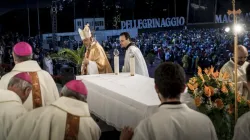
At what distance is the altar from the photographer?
13.2 ft

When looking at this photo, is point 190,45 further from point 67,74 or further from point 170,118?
point 170,118

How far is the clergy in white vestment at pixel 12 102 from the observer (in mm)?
3010

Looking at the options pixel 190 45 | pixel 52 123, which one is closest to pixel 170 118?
pixel 52 123

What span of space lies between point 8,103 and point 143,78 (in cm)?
277

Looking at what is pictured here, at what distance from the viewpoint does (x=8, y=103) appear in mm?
3059

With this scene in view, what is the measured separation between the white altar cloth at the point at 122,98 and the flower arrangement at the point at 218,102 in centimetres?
19

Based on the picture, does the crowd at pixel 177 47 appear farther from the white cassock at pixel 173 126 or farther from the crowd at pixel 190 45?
the white cassock at pixel 173 126

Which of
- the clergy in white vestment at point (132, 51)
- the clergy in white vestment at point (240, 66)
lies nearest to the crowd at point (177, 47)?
the clergy in white vestment at point (132, 51)

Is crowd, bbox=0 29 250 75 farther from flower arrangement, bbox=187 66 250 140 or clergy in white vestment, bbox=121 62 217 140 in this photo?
clergy in white vestment, bbox=121 62 217 140

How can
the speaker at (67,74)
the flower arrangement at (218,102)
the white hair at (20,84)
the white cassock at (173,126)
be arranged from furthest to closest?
1. the speaker at (67,74)
2. the flower arrangement at (218,102)
3. the white hair at (20,84)
4. the white cassock at (173,126)

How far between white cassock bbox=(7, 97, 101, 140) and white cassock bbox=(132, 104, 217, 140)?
2.28ft

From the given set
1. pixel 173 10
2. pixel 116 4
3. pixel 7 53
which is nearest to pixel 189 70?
pixel 173 10

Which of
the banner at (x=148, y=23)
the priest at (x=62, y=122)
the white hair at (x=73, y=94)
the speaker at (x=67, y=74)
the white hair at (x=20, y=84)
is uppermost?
the banner at (x=148, y=23)

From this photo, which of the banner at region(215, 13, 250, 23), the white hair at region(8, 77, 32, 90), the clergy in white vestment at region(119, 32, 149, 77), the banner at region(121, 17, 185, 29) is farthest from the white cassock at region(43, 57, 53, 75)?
the white hair at region(8, 77, 32, 90)
